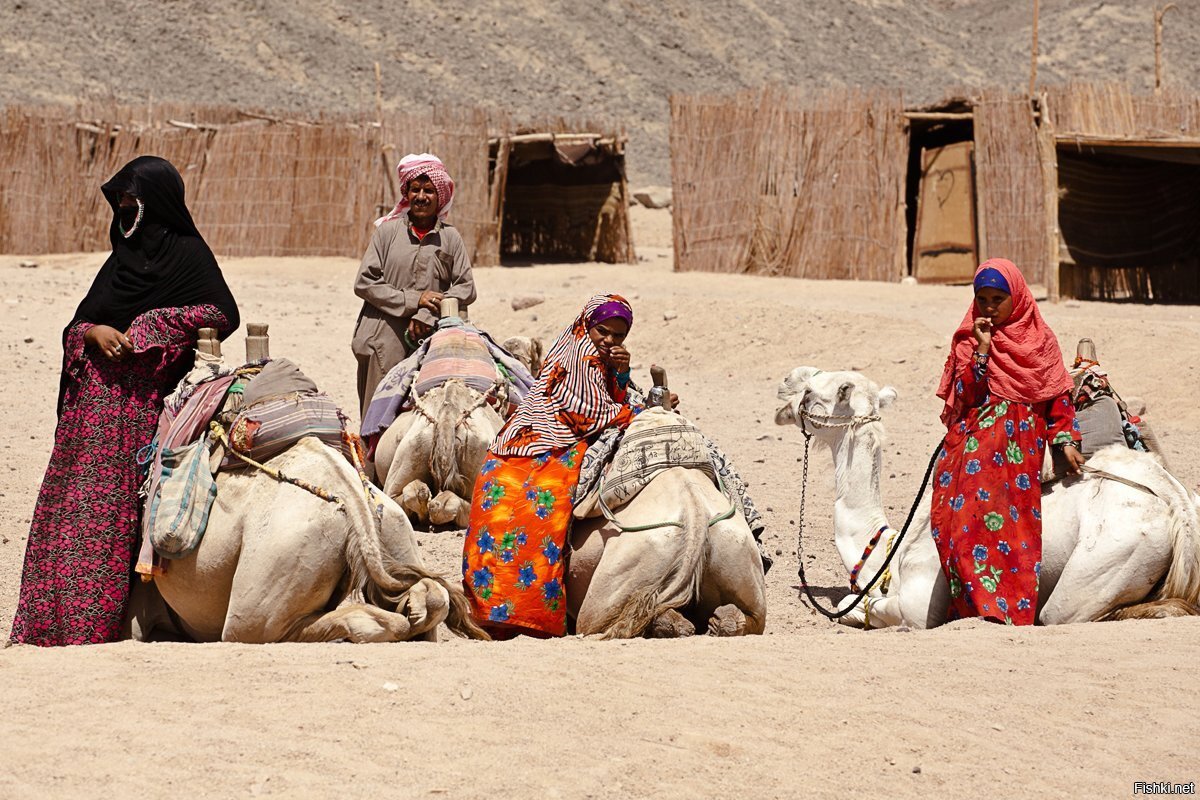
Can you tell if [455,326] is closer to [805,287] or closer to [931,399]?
[931,399]

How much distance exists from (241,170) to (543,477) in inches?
679

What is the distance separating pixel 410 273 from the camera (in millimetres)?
8391

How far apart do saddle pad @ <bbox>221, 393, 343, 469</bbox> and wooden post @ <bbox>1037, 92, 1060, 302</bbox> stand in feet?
39.8

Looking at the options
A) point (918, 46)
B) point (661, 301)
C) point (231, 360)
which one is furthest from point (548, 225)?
point (918, 46)

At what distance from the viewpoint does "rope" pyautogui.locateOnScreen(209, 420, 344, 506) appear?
16.0 feet

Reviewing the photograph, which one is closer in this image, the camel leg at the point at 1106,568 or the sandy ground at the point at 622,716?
the sandy ground at the point at 622,716

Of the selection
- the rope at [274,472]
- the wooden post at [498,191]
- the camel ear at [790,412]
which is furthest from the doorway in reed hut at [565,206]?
the rope at [274,472]

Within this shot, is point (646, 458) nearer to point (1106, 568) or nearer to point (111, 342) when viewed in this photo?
point (1106, 568)

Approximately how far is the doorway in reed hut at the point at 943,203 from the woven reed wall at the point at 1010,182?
32cm

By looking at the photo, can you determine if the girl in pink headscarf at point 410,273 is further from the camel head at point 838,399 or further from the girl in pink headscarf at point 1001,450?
the girl in pink headscarf at point 1001,450

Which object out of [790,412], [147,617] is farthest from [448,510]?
[147,617]

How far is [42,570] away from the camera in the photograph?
5203 mm

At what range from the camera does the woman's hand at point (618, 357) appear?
17.9 feet

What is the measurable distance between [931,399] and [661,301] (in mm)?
4408
